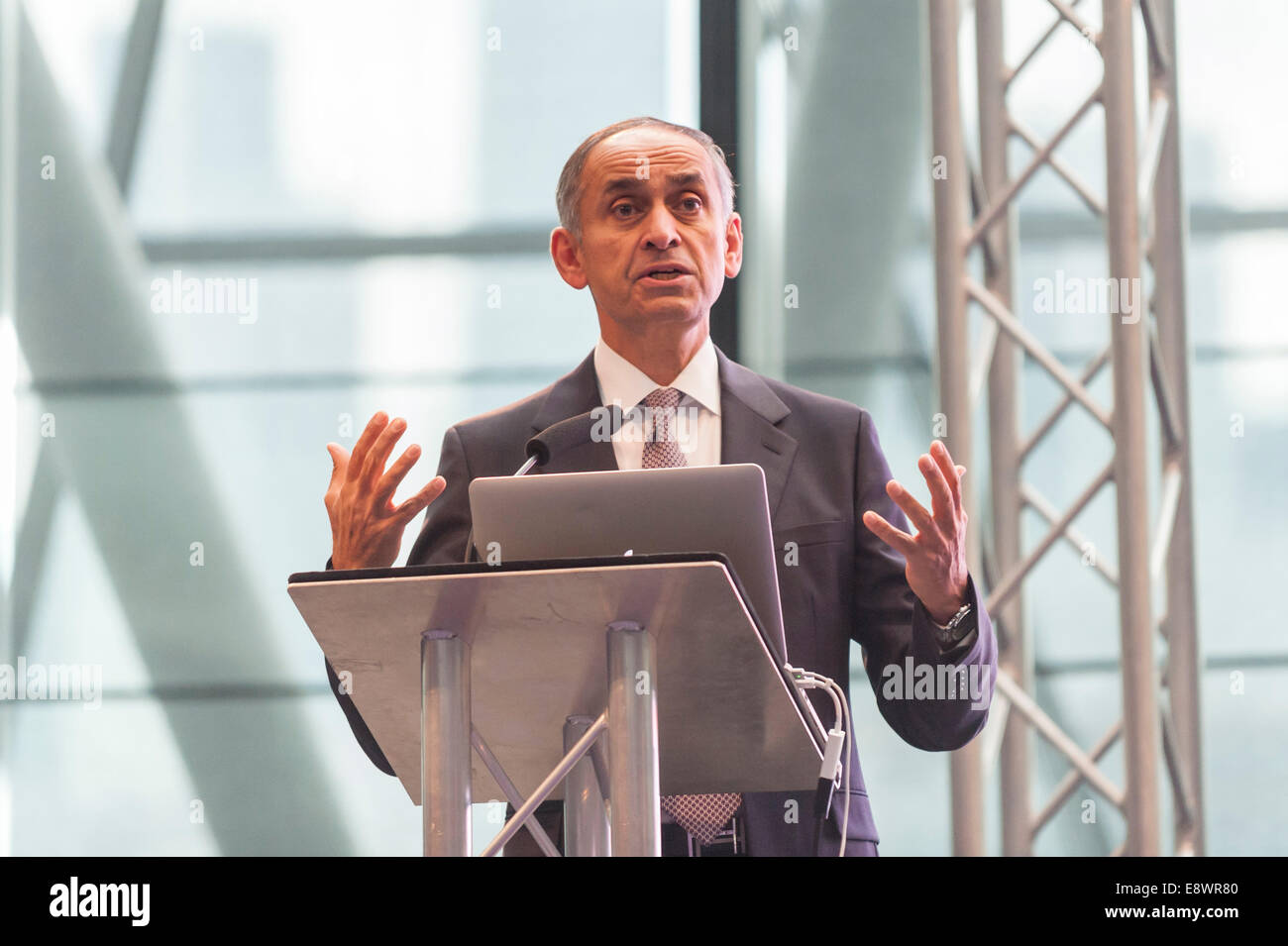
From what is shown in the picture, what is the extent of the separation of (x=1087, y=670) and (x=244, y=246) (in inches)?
134

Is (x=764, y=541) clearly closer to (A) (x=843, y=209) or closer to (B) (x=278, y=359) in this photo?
(A) (x=843, y=209)

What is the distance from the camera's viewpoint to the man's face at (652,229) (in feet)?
6.70

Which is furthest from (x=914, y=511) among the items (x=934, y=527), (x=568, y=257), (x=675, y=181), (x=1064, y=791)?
(x=1064, y=791)

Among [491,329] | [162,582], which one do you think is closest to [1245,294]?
[491,329]

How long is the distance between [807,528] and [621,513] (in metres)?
0.56

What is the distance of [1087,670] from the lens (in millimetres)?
4891

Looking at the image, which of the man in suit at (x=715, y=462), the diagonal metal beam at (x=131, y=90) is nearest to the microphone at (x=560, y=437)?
the man in suit at (x=715, y=462)

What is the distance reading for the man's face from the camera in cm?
204

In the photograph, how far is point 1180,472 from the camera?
3.06 metres

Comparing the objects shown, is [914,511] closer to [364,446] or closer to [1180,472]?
[364,446]

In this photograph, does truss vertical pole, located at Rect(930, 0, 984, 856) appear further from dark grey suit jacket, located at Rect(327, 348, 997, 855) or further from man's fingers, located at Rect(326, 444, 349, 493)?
man's fingers, located at Rect(326, 444, 349, 493)

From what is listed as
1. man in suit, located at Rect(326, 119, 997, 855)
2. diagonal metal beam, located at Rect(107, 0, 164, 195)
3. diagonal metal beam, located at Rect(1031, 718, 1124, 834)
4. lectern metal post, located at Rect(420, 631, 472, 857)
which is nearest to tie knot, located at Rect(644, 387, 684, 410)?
man in suit, located at Rect(326, 119, 997, 855)

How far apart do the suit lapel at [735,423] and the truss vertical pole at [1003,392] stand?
4.37 feet
